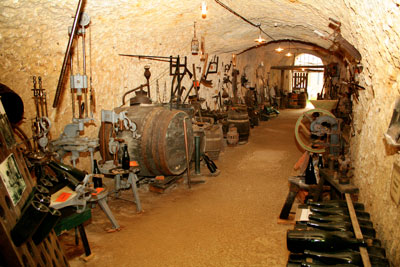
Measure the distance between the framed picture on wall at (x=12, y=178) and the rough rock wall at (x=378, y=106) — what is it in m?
2.28

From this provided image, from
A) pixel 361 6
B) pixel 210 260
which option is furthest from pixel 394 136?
pixel 210 260

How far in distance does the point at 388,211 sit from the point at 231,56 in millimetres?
9542

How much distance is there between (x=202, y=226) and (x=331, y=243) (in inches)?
78.7

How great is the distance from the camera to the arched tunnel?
2264 mm

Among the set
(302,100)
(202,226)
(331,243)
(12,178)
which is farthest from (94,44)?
(302,100)

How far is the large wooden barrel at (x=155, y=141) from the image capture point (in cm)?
436

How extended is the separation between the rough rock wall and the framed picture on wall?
7.49 ft

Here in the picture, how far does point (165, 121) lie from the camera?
14.5 feet

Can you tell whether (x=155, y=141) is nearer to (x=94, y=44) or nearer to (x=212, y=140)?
(x=94, y=44)

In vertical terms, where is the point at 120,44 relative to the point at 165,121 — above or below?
above

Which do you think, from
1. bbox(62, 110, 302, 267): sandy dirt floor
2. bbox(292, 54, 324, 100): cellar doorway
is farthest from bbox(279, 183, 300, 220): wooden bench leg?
bbox(292, 54, 324, 100): cellar doorway

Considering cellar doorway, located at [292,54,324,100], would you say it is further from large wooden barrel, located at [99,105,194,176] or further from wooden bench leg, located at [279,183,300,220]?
wooden bench leg, located at [279,183,300,220]

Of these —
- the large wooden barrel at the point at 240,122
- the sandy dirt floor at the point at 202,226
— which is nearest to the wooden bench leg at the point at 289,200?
the sandy dirt floor at the point at 202,226

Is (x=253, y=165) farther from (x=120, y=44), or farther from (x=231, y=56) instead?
(x=231, y=56)
